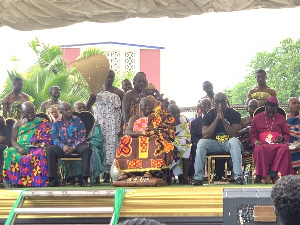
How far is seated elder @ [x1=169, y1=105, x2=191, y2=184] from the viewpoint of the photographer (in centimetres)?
763

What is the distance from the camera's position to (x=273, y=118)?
7426 millimetres

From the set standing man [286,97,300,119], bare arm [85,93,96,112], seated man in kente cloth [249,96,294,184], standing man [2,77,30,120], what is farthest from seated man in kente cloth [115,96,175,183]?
standing man [2,77,30,120]

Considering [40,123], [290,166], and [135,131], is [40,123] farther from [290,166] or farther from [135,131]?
[290,166]

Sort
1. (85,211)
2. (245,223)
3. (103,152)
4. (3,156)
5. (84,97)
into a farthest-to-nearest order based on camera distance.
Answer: (84,97), (103,152), (3,156), (85,211), (245,223)

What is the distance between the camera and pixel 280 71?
29.4 meters

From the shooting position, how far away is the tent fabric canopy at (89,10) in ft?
21.4

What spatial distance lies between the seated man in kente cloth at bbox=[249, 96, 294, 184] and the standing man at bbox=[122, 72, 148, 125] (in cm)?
153

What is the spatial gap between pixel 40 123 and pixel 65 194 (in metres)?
2.36

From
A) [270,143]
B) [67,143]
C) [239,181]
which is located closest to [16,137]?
[67,143]

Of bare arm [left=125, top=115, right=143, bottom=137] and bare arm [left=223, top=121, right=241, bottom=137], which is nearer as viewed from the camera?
bare arm [left=125, top=115, right=143, bottom=137]

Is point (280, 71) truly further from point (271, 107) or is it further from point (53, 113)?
point (271, 107)

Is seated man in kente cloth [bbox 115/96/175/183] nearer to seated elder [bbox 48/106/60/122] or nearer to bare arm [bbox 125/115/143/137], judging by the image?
bare arm [bbox 125/115/143/137]

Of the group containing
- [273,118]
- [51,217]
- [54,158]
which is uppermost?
[273,118]

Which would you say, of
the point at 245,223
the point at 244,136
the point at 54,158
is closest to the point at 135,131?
the point at 54,158
